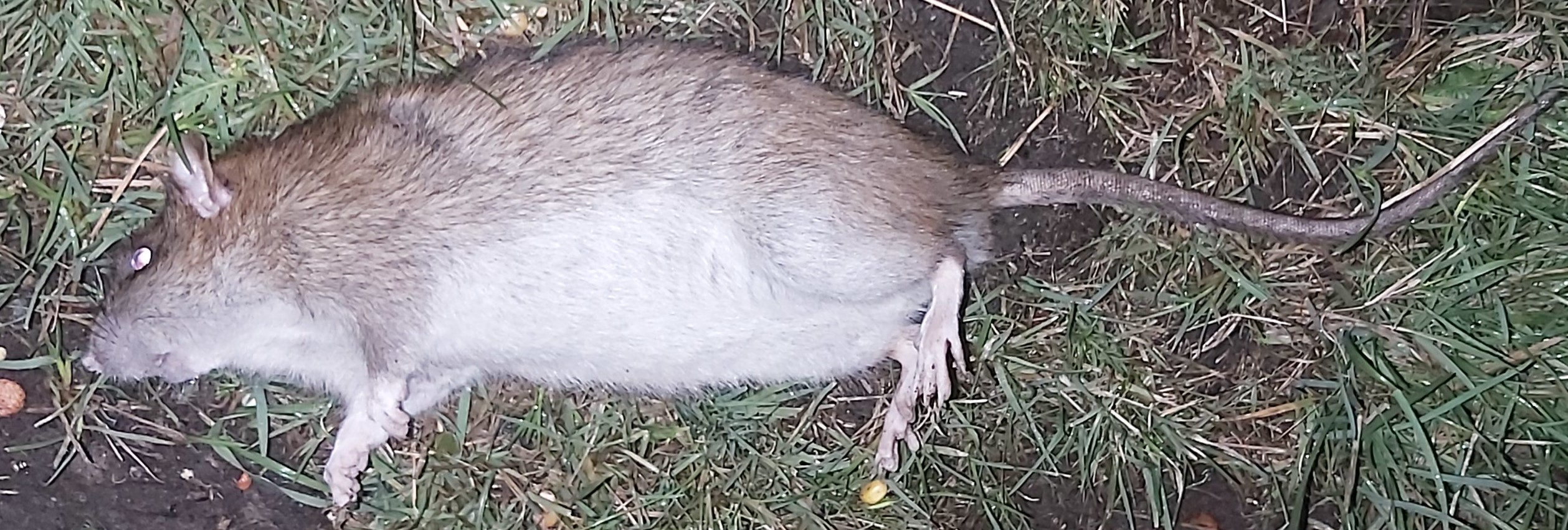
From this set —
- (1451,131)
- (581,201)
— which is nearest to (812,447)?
(581,201)

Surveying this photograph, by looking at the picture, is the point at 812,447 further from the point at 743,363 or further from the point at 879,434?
the point at 743,363

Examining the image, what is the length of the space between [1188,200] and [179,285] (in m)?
1.87

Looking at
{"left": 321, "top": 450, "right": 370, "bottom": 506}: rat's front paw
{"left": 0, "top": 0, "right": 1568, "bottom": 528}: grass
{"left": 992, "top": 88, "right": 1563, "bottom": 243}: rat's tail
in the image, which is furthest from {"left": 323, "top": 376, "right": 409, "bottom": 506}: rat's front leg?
{"left": 992, "top": 88, "right": 1563, "bottom": 243}: rat's tail

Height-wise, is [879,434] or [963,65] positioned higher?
[963,65]

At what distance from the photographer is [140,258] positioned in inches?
101

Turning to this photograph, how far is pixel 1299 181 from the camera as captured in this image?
3008 mm

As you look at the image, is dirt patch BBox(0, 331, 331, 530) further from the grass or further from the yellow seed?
the yellow seed

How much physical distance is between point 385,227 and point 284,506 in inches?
32.3

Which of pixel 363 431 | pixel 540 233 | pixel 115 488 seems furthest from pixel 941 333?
pixel 115 488

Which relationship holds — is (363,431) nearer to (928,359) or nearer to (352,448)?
(352,448)

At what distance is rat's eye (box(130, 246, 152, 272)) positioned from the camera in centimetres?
256

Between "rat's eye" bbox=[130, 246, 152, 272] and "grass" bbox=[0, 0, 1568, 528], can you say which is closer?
"rat's eye" bbox=[130, 246, 152, 272]

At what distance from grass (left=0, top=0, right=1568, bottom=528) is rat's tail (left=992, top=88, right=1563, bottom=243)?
0.13 meters

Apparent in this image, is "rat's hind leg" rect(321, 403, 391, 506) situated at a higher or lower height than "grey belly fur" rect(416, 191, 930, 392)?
lower
